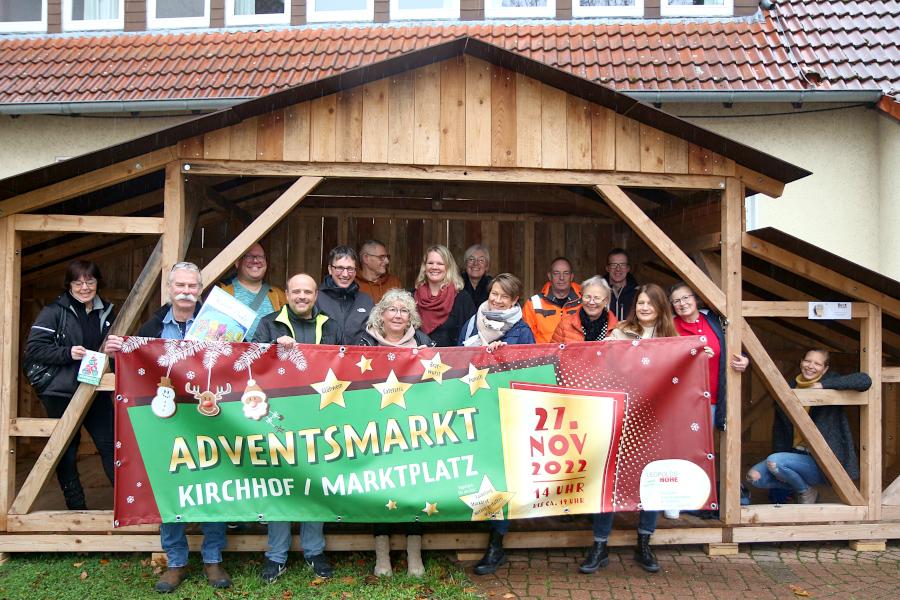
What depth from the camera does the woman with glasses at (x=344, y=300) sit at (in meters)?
4.93

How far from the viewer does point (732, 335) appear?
5281 mm

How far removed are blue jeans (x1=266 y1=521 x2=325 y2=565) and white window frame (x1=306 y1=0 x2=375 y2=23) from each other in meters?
6.63

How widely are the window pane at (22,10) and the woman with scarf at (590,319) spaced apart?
8.37 metres

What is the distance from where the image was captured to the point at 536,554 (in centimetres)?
529

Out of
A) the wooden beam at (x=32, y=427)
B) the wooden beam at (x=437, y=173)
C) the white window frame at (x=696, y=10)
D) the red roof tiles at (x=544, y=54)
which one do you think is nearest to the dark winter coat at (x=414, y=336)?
the wooden beam at (x=437, y=173)

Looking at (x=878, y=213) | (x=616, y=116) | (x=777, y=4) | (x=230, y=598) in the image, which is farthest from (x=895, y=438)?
(x=230, y=598)

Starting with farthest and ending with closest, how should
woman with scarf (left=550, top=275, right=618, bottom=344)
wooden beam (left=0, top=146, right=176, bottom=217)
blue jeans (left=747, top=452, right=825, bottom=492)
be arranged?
1. blue jeans (left=747, top=452, right=825, bottom=492)
2. woman with scarf (left=550, top=275, right=618, bottom=344)
3. wooden beam (left=0, top=146, right=176, bottom=217)

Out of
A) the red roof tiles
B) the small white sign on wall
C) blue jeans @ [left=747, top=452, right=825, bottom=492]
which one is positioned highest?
the red roof tiles

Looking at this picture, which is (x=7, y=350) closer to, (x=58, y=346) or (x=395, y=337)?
(x=58, y=346)

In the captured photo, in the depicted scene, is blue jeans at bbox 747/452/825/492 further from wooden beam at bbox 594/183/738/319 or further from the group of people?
wooden beam at bbox 594/183/738/319

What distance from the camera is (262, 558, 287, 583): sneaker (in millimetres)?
4672

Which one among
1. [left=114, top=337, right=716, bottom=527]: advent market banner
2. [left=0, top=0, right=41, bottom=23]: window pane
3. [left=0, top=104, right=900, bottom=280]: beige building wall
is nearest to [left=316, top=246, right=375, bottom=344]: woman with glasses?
[left=114, top=337, right=716, bottom=527]: advent market banner

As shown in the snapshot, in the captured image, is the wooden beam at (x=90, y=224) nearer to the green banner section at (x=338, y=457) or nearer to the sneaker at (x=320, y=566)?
the green banner section at (x=338, y=457)

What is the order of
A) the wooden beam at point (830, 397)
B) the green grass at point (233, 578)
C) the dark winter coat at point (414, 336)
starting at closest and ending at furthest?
the green grass at point (233, 578) → the dark winter coat at point (414, 336) → the wooden beam at point (830, 397)
